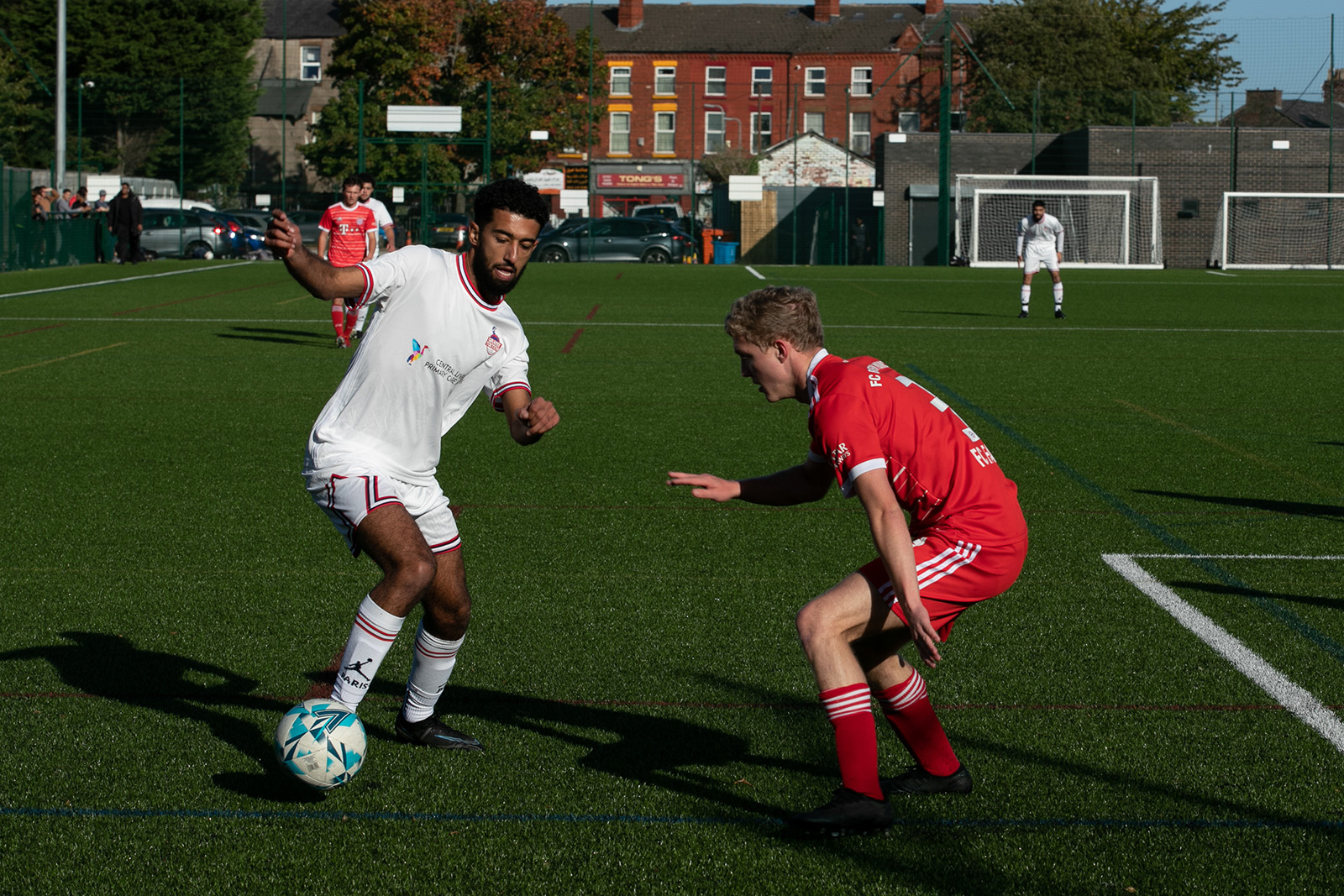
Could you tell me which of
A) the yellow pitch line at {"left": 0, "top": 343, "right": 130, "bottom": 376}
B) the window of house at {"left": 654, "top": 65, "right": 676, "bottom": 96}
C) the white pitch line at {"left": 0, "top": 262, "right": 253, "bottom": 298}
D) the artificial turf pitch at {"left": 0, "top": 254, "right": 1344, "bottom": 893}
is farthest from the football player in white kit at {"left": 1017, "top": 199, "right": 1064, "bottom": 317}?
the window of house at {"left": 654, "top": 65, "right": 676, "bottom": 96}

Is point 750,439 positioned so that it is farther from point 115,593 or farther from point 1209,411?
point 115,593

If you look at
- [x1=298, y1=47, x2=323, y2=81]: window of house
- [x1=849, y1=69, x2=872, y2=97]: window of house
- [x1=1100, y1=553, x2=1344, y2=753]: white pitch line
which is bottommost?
[x1=1100, y1=553, x2=1344, y2=753]: white pitch line

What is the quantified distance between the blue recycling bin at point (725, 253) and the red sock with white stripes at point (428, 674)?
42178 mm

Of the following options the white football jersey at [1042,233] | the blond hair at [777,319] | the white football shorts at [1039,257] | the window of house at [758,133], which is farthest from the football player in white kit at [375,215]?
the window of house at [758,133]

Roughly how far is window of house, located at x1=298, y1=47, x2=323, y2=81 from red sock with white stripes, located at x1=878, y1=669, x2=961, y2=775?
276ft

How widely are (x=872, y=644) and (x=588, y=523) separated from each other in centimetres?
400

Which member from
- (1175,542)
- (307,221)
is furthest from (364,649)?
(307,221)

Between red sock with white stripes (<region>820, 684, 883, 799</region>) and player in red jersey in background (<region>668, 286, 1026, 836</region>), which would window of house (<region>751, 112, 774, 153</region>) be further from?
red sock with white stripes (<region>820, 684, 883, 799</region>)

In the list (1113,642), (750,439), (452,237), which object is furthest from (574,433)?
(452,237)

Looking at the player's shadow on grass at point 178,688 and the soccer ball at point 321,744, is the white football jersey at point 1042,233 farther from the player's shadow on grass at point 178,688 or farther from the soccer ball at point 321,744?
the soccer ball at point 321,744

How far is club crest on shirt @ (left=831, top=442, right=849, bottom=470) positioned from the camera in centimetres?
371

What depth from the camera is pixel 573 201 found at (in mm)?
46469

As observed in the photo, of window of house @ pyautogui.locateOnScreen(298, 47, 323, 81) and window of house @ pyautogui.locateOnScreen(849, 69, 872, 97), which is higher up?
window of house @ pyautogui.locateOnScreen(298, 47, 323, 81)

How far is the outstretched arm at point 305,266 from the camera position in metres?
4.12
